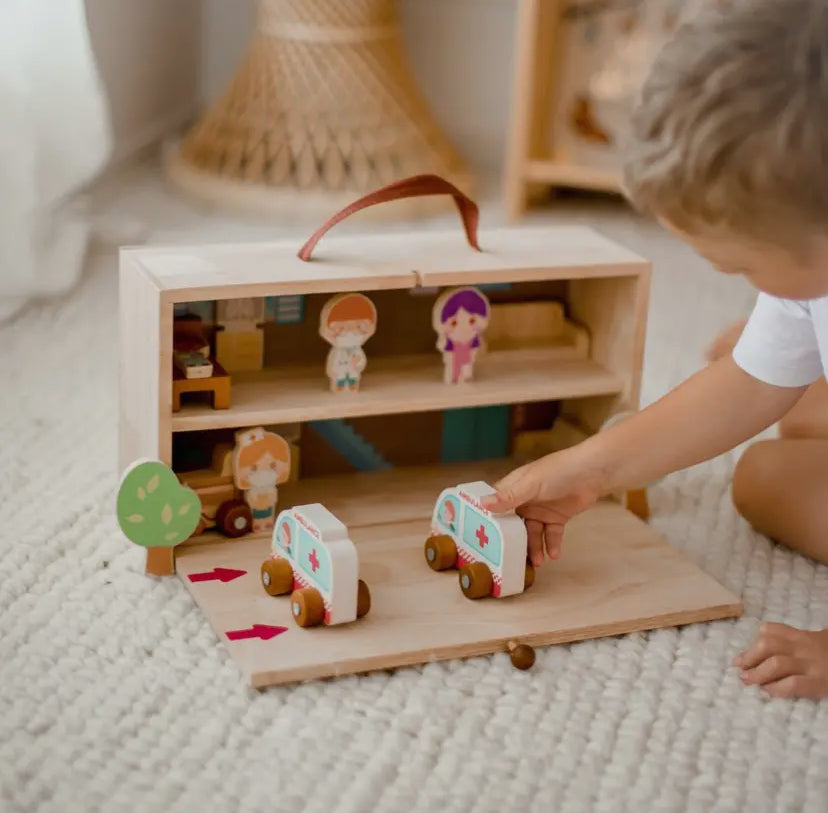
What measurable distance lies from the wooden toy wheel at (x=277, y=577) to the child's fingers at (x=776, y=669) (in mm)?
346

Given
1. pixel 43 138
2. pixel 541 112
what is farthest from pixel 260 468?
pixel 541 112

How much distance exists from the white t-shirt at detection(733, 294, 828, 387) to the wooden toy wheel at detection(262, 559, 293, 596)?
37 centimetres

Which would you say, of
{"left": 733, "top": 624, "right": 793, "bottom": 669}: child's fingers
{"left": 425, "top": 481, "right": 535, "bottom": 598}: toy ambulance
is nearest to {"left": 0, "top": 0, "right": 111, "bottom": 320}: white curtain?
{"left": 425, "top": 481, "right": 535, "bottom": 598}: toy ambulance

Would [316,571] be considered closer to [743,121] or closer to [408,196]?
[408,196]

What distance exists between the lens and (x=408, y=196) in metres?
1.10

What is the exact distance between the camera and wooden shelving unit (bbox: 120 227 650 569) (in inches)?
40.9

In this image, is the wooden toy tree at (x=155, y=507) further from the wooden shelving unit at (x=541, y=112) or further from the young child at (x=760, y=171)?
the wooden shelving unit at (x=541, y=112)

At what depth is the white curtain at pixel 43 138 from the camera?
5.01ft

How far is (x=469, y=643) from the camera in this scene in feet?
3.15

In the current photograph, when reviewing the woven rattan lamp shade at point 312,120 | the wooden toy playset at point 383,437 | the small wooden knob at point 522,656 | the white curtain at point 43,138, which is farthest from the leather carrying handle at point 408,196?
the woven rattan lamp shade at point 312,120

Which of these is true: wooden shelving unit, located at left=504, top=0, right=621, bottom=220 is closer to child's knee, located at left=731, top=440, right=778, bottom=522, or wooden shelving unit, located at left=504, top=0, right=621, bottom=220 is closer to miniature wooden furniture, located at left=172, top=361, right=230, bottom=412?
child's knee, located at left=731, top=440, right=778, bottom=522

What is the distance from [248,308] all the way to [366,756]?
45 cm

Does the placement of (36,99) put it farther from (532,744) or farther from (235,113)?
(532,744)

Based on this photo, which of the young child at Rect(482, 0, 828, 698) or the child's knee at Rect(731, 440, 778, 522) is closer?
the young child at Rect(482, 0, 828, 698)
